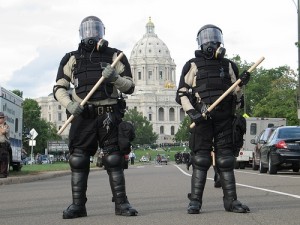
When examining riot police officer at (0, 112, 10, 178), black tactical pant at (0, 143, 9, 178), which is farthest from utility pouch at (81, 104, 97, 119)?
black tactical pant at (0, 143, 9, 178)

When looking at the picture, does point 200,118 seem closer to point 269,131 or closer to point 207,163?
point 207,163

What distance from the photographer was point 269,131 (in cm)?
2545

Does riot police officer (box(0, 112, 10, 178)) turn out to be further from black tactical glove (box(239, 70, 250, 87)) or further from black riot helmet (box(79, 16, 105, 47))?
black tactical glove (box(239, 70, 250, 87))

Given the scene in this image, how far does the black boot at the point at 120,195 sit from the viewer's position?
8.09 meters

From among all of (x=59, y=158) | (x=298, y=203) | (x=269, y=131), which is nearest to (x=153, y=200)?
(x=298, y=203)

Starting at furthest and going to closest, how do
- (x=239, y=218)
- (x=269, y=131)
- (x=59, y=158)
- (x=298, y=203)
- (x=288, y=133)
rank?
(x=59, y=158), (x=269, y=131), (x=288, y=133), (x=298, y=203), (x=239, y=218)

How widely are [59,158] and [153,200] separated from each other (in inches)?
3991

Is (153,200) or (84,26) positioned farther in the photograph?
(153,200)

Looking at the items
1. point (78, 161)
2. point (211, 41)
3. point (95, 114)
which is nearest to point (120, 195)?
point (78, 161)

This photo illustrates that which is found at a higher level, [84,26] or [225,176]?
[84,26]

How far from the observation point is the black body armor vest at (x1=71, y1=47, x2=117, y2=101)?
8.26 m

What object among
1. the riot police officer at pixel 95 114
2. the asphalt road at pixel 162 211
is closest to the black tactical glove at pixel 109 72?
the riot police officer at pixel 95 114

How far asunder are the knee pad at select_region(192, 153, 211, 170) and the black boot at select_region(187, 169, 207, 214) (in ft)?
0.14

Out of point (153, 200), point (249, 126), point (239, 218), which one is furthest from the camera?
point (249, 126)
